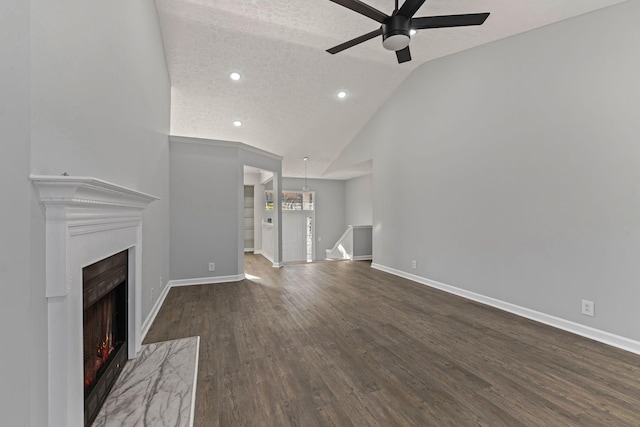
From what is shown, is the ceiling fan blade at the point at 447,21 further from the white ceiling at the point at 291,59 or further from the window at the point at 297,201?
the window at the point at 297,201

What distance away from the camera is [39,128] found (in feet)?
3.44

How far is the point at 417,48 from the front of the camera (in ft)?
13.0

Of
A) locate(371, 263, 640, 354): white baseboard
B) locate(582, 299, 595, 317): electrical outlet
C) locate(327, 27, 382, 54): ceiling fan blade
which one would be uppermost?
locate(327, 27, 382, 54): ceiling fan blade

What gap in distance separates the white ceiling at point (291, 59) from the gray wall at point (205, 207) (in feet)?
3.15

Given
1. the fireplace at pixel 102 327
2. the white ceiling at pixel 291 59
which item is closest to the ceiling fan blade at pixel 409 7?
the white ceiling at pixel 291 59

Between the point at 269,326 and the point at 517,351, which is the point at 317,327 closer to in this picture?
the point at 269,326

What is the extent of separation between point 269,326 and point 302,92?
3.90 m

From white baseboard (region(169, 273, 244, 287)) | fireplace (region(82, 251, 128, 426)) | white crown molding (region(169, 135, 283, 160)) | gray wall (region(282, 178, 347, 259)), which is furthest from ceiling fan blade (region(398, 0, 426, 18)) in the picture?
gray wall (region(282, 178, 347, 259))

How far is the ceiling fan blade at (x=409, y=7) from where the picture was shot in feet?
6.81

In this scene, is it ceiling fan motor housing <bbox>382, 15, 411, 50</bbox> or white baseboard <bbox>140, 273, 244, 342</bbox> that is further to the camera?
white baseboard <bbox>140, 273, 244, 342</bbox>

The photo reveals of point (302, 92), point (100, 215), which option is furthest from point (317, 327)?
point (302, 92)

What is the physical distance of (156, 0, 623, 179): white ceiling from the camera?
308cm

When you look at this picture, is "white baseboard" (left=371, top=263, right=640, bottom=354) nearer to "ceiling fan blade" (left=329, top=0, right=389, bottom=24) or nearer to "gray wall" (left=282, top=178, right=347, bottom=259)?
A: "ceiling fan blade" (left=329, top=0, right=389, bottom=24)

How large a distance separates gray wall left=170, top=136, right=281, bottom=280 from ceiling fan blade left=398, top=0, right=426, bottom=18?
3.28 metres
